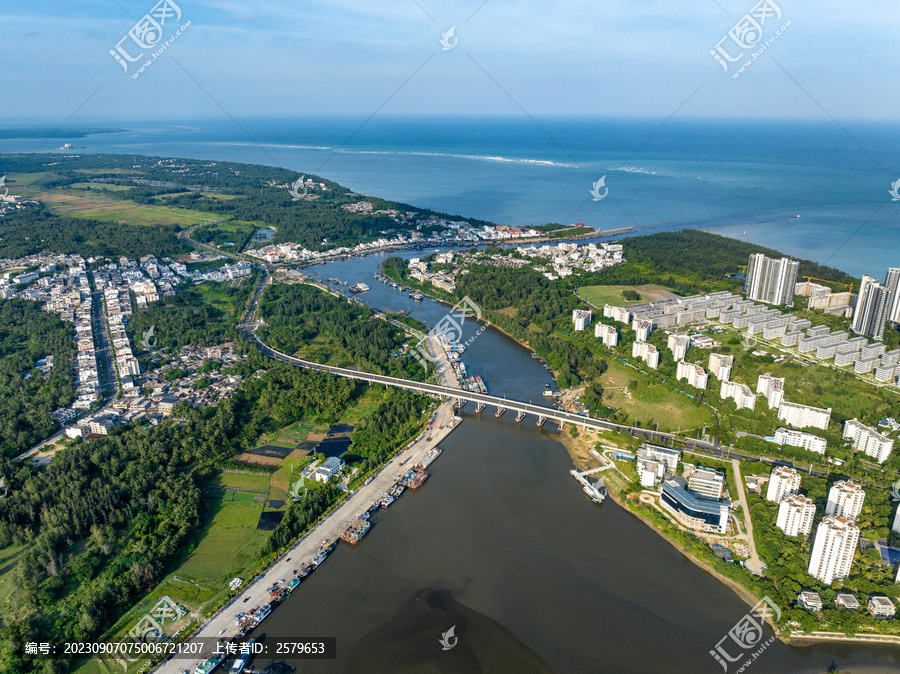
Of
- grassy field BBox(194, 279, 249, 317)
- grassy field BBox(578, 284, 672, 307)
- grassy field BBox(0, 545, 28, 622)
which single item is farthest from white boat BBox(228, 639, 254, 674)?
grassy field BBox(578, 284, 672, 307)

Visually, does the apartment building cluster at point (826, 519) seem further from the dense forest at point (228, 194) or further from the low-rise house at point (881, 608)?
the dense forest at point (228, 194)

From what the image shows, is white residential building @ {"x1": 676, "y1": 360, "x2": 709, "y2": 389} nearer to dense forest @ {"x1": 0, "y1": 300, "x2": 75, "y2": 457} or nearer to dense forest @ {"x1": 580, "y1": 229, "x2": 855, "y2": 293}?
dense forest @ {"x1": 580, "y1": 229, "x2": 855, "y2": 293}

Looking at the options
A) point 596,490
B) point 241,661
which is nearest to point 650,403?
point 596,490

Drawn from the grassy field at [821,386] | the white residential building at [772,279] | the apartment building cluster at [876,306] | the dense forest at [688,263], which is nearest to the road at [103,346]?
the grassy field at [821,386]

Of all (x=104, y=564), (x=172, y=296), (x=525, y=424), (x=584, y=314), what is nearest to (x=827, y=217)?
(x=584, y=314)

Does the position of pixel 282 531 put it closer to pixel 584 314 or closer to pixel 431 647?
pixel 431 647

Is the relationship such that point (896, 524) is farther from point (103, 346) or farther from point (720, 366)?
point (103, 346)

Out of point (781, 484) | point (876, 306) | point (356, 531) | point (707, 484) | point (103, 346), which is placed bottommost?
point (356, 531)
